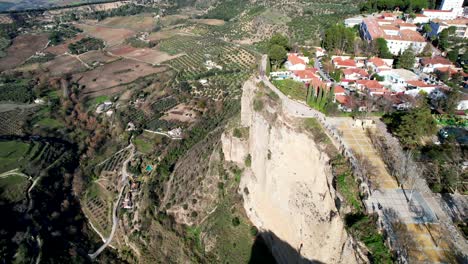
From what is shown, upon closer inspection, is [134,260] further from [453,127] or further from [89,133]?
[453,127]

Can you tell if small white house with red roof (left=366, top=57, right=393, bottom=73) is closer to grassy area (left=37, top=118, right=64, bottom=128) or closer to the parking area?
the parking area

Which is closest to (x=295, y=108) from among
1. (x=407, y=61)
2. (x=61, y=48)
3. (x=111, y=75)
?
(x=407, y=61)

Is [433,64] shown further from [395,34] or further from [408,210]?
[408,210]

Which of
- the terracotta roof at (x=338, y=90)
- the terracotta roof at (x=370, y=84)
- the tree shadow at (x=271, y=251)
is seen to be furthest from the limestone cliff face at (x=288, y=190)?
the terracotta roof at (x=370, y=84)

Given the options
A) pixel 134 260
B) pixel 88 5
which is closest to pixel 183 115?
pixel 134 260

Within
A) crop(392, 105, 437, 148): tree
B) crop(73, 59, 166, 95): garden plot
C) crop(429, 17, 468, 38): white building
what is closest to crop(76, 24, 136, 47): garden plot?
crop(73, 59, 166, 95): garden plot

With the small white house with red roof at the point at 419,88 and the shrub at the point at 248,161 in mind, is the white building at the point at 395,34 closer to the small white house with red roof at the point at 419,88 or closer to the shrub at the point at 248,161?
the small white house with red roof at the point at 419,88
